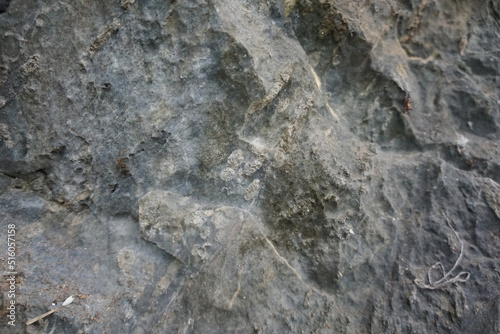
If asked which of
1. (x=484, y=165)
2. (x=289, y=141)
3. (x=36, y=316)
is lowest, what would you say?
(x=36, y=316)

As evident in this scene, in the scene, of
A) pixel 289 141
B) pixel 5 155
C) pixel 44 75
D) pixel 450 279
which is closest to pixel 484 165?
pixel 450 279

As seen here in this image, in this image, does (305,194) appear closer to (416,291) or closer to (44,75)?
(416,291)

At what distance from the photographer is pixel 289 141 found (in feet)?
7.29

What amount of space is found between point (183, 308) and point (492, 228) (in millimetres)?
2001

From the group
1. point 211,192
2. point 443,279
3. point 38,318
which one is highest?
point 211,192

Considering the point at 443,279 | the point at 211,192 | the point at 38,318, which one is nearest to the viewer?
the point at 38,318

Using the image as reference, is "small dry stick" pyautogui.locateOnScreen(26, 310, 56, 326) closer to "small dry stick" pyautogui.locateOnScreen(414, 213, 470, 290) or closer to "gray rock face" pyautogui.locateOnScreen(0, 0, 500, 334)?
"gray rock face" pyautogui.locateOnScreen(0, 0, 500, 334)

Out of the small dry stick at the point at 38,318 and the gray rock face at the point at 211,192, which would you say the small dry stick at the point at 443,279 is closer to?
the gray rock face at the point at 211,192

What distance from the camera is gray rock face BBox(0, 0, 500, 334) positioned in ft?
6.65

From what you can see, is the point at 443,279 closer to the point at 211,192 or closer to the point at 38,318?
the point at 211,192

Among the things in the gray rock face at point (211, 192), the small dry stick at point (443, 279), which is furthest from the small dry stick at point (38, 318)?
the small dry stick at point (443, 279)

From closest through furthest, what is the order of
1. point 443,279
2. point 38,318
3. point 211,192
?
1. point 38,318
2. point 211,192
3. point 443,279

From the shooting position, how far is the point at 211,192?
2.20 meters

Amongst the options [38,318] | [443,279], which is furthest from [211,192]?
[443,279]
